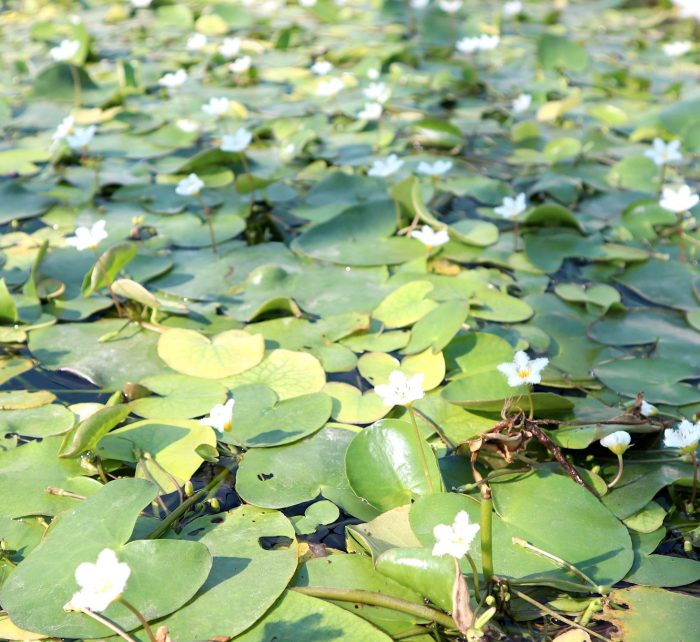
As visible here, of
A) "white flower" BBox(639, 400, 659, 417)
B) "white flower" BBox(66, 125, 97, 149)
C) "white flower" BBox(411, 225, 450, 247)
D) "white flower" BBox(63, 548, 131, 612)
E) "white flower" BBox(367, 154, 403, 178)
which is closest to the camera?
"white flower" BBox(63, 548, 131, 612)

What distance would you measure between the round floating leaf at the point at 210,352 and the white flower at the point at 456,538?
2.66ft

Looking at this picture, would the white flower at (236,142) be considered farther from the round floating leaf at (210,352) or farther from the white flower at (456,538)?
the white flower at (456,538)

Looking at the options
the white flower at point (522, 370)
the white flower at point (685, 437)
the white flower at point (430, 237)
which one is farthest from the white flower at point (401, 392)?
the white flower at point (430, 237)

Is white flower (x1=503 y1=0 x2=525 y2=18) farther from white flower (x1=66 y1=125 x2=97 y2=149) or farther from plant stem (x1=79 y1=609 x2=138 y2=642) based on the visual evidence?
plant stem (x1=79 y1=609 x2=138 y2=642)

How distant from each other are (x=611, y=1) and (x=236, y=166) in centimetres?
346

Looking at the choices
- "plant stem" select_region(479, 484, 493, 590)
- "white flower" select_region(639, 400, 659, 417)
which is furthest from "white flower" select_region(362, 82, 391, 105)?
"plant stem" select_region(479, 484, 493, 590)

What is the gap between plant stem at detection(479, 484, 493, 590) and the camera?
1.04 metres

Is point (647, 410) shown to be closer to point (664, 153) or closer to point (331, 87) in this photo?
point (664, 153)

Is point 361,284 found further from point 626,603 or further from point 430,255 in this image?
point 626,603

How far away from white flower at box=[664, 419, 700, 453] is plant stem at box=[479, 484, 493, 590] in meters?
0.47

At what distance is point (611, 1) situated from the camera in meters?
5.10

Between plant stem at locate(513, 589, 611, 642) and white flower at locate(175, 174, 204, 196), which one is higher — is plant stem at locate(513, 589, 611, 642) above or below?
below

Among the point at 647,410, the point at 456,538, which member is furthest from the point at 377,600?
the point at 647,410

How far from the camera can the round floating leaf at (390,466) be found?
1.40 m
